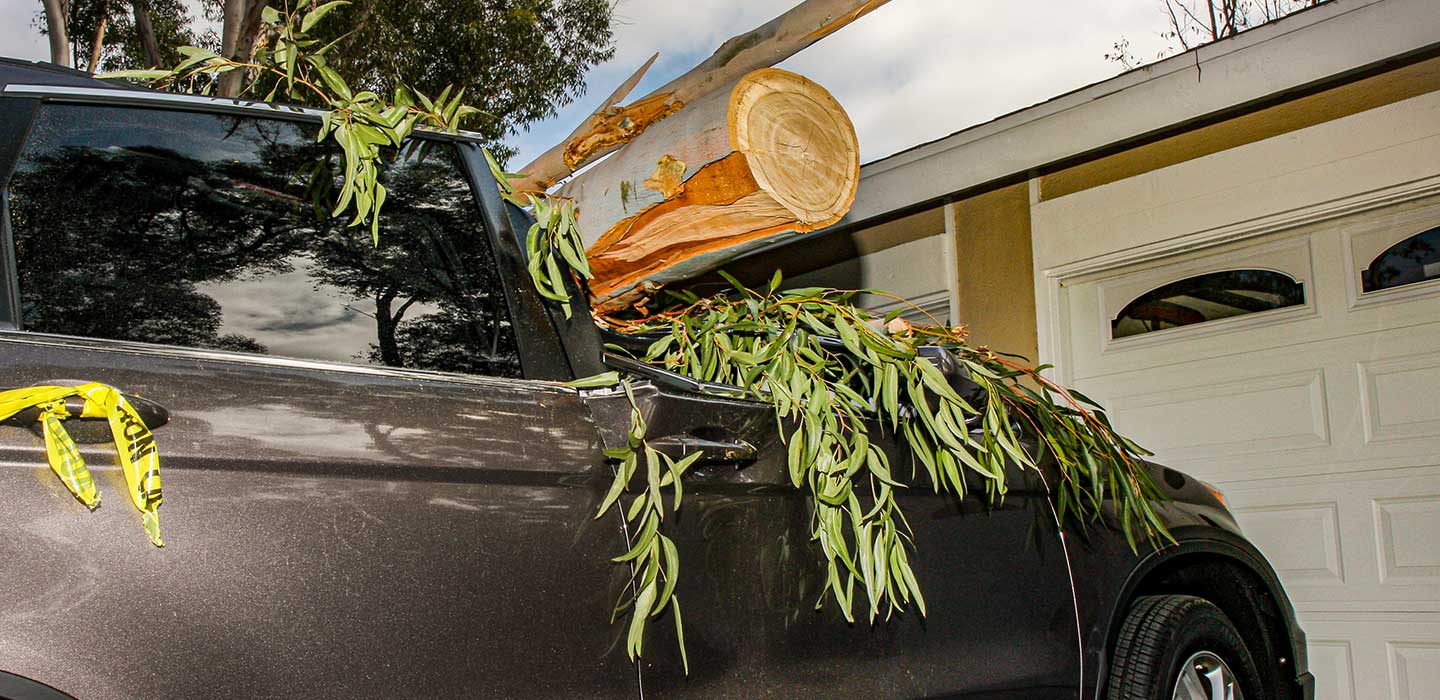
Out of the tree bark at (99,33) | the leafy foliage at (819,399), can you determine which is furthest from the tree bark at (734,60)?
Result: the tree bark at (99,33)

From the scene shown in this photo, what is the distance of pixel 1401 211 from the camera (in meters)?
4.73

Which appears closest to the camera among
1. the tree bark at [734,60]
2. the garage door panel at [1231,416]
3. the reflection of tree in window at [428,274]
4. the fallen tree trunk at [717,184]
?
the reflection of tree in window at [428,274]

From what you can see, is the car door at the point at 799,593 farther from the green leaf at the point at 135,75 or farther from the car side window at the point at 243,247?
the green leaf at the point at 135,75

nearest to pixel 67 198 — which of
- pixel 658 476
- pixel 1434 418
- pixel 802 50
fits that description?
pixel 658 476

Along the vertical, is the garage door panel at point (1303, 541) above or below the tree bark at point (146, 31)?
below

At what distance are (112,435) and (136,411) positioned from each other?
4cm

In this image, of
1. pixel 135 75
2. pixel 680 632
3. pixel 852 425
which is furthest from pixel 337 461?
pixel 852 425

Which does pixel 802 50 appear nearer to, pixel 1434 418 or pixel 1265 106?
pixel 1265 106

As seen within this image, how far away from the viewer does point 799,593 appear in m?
2.22

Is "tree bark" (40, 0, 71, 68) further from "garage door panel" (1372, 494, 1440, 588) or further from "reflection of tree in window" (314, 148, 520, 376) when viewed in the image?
"garage door panel" (1372, 494, 1440, 588)

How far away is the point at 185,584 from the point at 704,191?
2193 mm

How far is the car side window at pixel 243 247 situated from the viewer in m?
1.58

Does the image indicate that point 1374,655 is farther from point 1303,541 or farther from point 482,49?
point 482,49

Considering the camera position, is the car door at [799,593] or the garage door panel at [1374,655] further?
the garage door panel at [1374,655]
